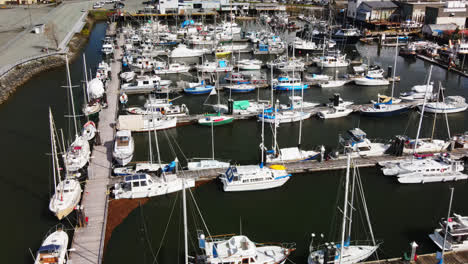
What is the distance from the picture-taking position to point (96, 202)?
28.5 m

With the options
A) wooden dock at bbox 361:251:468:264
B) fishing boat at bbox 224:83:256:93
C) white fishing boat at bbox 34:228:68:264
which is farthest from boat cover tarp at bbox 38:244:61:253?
fishing boat at bbox 224:83:256:93

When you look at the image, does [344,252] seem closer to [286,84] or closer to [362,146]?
[362,146]

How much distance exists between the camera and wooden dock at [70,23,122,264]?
79.2 feet

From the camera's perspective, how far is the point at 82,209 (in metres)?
25.8

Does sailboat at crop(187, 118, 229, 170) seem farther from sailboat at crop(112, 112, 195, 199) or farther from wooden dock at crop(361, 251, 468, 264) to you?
wooden dock at crop(361, 251, 468, 264)

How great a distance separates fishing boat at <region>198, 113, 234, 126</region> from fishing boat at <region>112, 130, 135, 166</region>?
8.82 metres

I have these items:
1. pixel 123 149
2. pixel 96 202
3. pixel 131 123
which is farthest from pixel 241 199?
pixel 131 123

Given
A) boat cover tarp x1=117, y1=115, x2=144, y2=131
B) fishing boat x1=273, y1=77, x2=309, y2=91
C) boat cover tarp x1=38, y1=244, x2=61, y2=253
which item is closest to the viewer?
boat cover tarp x1=38, y1=244, x2=61, y2=253

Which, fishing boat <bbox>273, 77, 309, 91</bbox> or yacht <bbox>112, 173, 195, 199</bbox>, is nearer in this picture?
yacht <bbox>112, 173, 195, 199</bbox>

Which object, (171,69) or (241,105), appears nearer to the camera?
(241,105)

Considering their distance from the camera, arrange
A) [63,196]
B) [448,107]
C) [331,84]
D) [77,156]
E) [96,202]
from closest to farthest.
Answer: [63,196]
[96,202]
[77,156]
[448,107]
[331,84]

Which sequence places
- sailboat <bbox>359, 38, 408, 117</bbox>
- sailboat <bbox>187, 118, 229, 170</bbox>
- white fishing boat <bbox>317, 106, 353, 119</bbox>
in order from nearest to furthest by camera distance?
1. sailboat <bbox>187, 118, 229, 170</bbox>
2. white fishing boat <bbox>317, 106, 353, 119</bbox>
3. sailboat <bbox>359, 38, 408, 117</bbox>

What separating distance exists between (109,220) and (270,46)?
1989 inches

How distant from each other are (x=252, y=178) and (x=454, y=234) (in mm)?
13150
